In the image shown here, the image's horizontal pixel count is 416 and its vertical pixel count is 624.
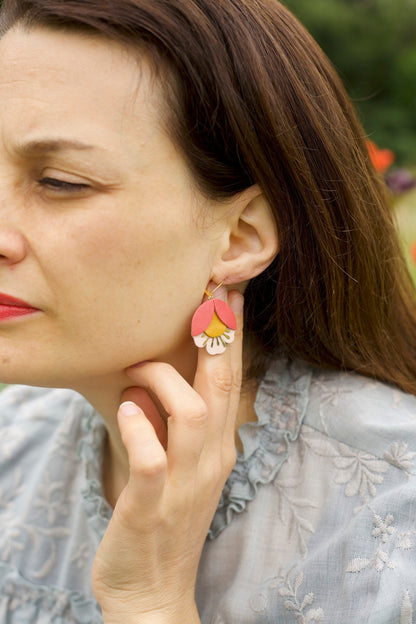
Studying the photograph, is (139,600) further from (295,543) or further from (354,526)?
(354,526)

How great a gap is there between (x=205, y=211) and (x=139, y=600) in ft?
3.15

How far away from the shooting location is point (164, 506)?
5.44 feet

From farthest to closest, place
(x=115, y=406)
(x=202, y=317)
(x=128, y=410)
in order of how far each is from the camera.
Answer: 1. (x=115, y=406)
2. (x=202, y=317)
3. (x=128, y=410)

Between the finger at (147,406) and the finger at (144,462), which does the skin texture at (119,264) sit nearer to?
the finger at (144,462)

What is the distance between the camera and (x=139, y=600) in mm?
1694

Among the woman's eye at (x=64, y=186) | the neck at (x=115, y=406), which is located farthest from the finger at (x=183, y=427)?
the woman's eye at (x=64, y=186)

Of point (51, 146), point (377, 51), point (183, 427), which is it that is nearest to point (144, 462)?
point (183, 427)

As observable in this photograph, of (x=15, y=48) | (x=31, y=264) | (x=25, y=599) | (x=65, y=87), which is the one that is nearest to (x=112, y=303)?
(x=31, y=264)

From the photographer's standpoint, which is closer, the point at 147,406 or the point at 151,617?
the point at 151,617

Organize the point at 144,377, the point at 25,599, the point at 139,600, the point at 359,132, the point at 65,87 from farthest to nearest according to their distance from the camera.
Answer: the point at 25,599
the point at 359,132
the point at 144,377
the point at 139,600
the point at 65,87

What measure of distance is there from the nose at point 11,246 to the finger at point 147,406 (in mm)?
521

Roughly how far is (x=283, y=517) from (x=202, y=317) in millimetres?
584

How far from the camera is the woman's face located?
62.6 inches

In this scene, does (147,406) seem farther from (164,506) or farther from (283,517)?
(283,517)
